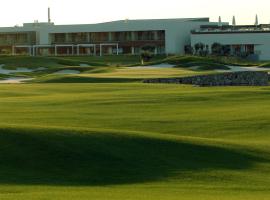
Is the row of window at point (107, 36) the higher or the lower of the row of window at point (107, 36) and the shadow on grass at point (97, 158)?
the higher

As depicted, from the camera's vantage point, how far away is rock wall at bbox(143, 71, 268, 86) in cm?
5478

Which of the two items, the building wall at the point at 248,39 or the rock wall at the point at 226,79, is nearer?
the rock wall at the point at 226,79

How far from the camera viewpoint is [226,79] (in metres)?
60.0

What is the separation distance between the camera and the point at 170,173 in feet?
61.8

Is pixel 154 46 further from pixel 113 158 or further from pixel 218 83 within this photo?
pixel 113 158

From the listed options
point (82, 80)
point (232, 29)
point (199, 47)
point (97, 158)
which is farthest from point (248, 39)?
point (97, 158)

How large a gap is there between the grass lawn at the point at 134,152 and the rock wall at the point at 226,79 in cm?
2270

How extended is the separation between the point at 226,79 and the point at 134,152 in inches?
1575

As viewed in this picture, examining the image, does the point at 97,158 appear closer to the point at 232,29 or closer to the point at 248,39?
the point at 248,39

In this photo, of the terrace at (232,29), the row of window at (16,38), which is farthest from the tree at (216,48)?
the row of window at (16,38)

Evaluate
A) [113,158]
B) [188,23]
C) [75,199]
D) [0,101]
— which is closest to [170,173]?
[113,158]

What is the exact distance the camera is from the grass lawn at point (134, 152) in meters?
16.6

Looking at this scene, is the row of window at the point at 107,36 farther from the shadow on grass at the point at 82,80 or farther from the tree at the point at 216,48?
the shadow on grass at the point at 82,80

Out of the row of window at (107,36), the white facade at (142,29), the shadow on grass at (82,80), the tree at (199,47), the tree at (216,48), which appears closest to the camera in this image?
the shadow on grass at (82,80)
